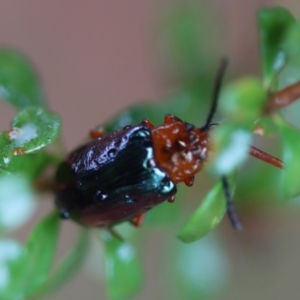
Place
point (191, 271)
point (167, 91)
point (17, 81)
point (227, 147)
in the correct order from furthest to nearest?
point (167, 91) → point (191, 271) → point (17, 81) → point (227, 147)

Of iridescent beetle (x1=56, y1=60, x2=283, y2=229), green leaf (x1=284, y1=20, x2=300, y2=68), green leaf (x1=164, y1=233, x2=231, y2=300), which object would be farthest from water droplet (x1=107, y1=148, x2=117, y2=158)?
green leaf (x1=164, y1=233, x2=231, y2=300)

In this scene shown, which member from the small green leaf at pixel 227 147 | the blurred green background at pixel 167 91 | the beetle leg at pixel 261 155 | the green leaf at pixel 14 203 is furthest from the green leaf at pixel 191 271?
the small green leaf at pixel 227 147

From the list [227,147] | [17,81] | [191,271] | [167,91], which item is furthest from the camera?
[167,91]

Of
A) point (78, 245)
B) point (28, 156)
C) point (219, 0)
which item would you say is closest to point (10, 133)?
point (28, 156)

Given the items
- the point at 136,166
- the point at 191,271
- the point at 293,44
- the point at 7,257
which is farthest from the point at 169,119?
the point at 191,271

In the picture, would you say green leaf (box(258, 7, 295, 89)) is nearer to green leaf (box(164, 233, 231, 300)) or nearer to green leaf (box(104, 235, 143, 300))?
green leaf (box(104, 235, 143, 300))

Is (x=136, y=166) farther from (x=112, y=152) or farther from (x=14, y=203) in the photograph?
(x=14, y=203)
